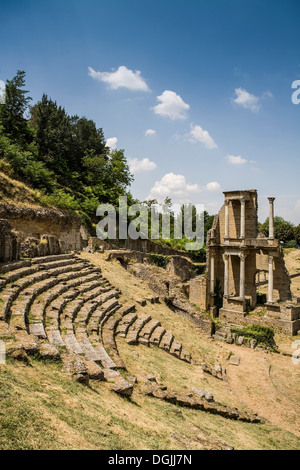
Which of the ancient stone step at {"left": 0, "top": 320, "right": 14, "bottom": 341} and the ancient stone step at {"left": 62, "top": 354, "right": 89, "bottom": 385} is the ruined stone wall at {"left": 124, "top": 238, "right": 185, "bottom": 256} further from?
the ancient stone step at {"left": 62, "top": 354, "right": 89, "bottom": 385}

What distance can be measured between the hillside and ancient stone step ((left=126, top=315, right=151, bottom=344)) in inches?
12.7

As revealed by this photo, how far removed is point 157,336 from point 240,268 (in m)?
12.0

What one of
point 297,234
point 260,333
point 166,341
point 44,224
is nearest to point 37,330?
point 166,341

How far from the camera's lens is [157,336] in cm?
1288

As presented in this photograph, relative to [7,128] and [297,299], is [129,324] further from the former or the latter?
[7,128]

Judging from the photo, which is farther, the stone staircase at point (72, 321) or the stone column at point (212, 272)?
the stone column at point (212, 272)

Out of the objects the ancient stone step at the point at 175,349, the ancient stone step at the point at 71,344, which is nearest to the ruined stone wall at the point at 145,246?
the ancient stone step at the point at 175,349

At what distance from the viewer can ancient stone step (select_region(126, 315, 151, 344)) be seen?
11.3 meters

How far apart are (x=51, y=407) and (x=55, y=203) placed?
21.3 metres

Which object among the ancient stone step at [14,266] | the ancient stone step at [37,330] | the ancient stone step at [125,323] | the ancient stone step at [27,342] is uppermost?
the ancient stone step at [14,266]

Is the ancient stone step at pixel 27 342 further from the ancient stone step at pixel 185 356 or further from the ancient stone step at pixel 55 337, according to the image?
the ancient stone step at pixel 185 356

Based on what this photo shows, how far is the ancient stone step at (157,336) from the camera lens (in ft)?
40.2

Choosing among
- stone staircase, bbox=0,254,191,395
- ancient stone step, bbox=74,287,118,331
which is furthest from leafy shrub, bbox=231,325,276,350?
ancient stone step, bbox=74,287,118,331

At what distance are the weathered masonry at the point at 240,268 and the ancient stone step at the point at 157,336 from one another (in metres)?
A: 9.80
